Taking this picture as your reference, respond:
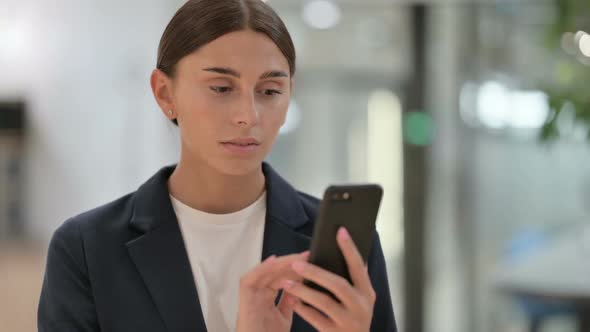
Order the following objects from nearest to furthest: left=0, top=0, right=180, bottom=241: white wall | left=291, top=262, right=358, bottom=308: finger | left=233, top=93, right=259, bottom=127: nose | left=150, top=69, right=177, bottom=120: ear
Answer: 1. left=291, top=262, right=358, bottom=308: finger
2. left=233, top=93, right=259, bottom=127: nose
3. left=150, top=69, right=177, bottom=120: ear
4. left=0, top=0, right=180, bottom=241: white wall

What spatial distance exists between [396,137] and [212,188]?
4173 mm

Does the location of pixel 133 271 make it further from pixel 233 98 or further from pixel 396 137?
pixel 396 137

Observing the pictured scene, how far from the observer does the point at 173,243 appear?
52.9 inches

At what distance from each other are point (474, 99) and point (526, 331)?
160 centimetres

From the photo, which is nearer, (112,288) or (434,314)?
(112,288)

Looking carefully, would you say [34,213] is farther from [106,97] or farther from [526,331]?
[526,331]

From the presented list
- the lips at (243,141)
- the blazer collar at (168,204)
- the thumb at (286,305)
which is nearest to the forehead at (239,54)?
the lips at (243,141)

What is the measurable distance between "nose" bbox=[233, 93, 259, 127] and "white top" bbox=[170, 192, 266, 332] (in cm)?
20

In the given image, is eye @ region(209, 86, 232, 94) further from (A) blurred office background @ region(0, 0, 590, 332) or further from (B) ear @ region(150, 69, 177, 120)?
(A) blurred office background @ region(0, 0, 590, 332)

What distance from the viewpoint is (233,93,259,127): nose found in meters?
1.25

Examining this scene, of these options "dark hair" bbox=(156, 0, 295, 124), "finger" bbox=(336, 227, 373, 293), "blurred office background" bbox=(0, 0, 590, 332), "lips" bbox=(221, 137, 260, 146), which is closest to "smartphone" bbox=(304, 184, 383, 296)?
"finger" bbox=(336, 227, 373, 293)

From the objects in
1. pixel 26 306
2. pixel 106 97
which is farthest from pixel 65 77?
pixel 26 306

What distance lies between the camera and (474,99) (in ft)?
18.0

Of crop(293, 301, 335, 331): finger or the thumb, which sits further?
the thumb
